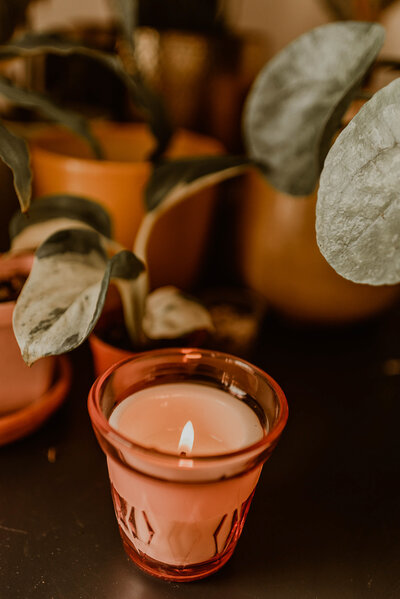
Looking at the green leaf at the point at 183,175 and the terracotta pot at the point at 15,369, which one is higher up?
the green leaf at the point at 183,175

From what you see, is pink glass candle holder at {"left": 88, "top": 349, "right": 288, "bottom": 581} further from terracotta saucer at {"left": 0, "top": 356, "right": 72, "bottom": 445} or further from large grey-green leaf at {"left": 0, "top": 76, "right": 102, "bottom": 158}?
large grey-green leaf at {"left": 0, "top": 76, "right": 102, "bottom": 158}

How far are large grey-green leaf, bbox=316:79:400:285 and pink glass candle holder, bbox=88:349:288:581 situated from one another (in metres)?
0.10

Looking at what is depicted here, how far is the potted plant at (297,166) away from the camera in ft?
1.36

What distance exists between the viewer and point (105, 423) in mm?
302

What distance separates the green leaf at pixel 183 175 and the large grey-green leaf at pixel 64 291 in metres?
0.07

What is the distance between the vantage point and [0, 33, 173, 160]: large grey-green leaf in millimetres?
460

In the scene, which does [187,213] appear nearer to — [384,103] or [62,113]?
[62,113]

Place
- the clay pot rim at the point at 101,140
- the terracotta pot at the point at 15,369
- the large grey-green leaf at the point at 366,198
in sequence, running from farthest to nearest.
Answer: the clay pot rim at the point at 101,140
the terracotta pot at the point at 15,369
the large grey-green leaf at the point at 366,198

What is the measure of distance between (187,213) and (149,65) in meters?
0.23

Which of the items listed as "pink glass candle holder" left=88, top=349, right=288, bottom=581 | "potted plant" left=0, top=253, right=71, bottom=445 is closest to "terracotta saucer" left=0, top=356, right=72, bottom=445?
"potted plant" left=0, top=253, right=71, bottom=445

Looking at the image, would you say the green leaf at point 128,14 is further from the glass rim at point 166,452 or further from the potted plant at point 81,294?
the glass rim at point 166,452

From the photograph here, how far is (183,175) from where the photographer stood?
0.45 meters

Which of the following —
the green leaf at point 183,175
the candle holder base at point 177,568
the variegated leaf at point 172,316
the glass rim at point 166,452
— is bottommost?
the candle holder base at point 177,568

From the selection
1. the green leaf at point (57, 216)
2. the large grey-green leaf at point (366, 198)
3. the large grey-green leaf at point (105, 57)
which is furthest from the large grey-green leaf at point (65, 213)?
the large grey-green leaf at point (366, 198)
